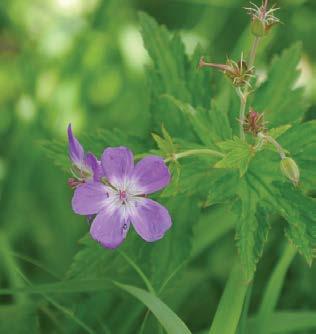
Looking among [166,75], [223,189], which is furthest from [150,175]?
[166,75]

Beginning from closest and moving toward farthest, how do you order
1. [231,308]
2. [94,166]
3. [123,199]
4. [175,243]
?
[94,166], [123,199], [231,308], [175,243]

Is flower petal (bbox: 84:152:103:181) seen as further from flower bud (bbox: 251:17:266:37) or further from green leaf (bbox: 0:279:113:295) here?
flower bud (bbox: 251:17:266:37)

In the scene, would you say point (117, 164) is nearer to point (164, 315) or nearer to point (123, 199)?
point (123, 199)

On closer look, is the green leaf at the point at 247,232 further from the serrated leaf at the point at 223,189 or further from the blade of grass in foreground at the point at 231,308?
the blade of grass in foreground at the point at 231,308

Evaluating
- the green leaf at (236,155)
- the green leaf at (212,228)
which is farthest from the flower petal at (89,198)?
the green leaf at (212,228)

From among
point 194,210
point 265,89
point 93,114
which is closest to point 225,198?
point 194,210

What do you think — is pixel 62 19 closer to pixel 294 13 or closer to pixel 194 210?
pixel 294 13

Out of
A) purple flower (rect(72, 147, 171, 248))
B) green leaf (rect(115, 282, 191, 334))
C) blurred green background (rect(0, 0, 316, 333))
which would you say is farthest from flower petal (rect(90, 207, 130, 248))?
blurred green background (rect(0, 0, 316, 333))
